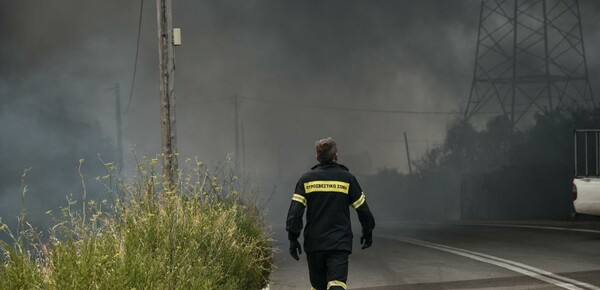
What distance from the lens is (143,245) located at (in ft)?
22.9

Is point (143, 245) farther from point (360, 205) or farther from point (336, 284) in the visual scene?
point (360, 205)

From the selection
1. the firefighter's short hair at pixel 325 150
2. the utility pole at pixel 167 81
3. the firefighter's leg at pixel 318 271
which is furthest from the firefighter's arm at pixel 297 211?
the utility pole at pixel 167 81

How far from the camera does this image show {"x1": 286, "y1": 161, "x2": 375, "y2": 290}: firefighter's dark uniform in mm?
7090

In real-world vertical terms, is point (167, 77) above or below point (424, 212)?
above

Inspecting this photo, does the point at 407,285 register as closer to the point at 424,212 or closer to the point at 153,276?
the point at 153,276

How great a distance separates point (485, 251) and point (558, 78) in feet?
89.6

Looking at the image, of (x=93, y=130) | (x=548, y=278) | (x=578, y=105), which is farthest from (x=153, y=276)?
(x=93, y=130)

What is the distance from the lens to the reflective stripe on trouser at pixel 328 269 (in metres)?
7.04

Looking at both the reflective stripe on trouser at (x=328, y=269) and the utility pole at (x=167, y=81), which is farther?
the utility pole at (x=167, y=81)

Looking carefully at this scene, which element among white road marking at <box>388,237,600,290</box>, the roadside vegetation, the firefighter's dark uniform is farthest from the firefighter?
white road marking at <box>388,237,600,290</box>

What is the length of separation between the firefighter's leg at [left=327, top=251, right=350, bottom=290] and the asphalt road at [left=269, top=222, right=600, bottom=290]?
345 centimetres

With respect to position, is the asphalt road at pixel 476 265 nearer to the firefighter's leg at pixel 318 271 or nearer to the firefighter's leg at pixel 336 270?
the firefighter's leg at pixel 318 271

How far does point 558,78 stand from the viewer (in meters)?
40.1

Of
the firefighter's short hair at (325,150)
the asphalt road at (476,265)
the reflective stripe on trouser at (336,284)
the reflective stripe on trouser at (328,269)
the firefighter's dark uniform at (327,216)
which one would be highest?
the firefighter's short hair at (325,150)
